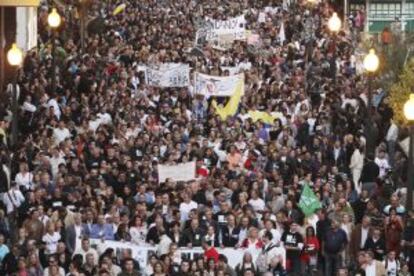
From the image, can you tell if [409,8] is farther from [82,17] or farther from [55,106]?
[55,106]

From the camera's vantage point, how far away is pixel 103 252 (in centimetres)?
2208

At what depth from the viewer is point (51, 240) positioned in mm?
22516

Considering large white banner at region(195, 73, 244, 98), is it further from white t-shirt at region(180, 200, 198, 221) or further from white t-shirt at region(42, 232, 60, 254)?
white t-shirt at region(42, 232, 60, 254)

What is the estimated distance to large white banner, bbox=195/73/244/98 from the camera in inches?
1357

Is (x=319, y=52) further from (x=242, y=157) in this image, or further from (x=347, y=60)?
(x=242, y=157)

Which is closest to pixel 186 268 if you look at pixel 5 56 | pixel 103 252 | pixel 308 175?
pixel 103 252

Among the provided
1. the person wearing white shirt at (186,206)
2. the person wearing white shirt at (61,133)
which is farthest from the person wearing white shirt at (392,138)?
the person wearing white shirt at (186,206)

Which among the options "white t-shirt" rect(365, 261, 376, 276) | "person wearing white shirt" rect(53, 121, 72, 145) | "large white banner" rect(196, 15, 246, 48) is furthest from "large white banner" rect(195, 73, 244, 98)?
"white t-shirt" rect(365, 261, 376, 276)

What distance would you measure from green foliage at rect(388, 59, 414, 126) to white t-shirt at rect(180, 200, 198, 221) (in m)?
7.81

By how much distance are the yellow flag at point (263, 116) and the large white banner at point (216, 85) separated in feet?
8.04

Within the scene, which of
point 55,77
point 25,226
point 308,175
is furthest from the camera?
point 55,77

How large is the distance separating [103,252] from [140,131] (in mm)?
7914

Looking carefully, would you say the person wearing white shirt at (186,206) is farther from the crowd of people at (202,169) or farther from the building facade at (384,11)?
the building facade at (384,11)

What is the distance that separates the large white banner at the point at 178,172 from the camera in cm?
2625
